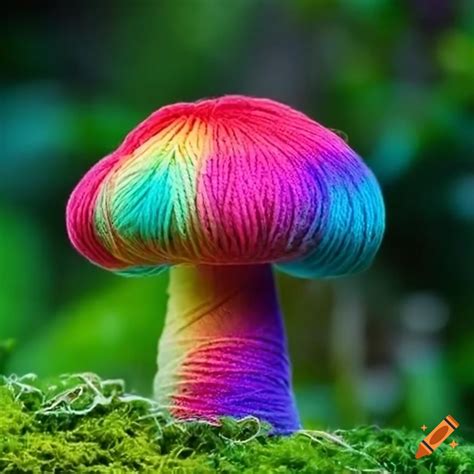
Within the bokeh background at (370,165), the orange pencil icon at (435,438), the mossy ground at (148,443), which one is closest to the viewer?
the mossy ground at (148,443)

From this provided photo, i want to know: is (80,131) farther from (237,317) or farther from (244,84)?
(237,317)

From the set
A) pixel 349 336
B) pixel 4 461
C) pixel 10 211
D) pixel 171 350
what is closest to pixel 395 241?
pixel 349 336

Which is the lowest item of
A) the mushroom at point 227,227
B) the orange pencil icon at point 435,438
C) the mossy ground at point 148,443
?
the mossy ground at point 148,443

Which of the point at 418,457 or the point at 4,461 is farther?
the point at 418,457

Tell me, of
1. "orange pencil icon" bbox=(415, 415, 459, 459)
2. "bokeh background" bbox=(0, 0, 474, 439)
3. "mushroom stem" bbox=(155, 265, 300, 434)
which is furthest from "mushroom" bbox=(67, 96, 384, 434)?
"bokeh background" bbox=(0, 0, 474, 439)

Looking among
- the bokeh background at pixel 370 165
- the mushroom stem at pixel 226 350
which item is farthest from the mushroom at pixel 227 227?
the bokeh background at pixel 370 165

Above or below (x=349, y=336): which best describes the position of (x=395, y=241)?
above

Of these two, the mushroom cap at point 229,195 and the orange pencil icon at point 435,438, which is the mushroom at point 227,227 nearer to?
the mushroom cap at point 229,195

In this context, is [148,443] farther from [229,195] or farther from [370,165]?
[370,165]
